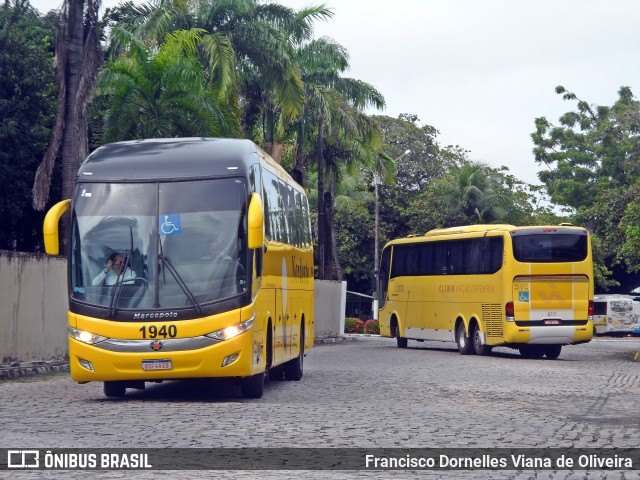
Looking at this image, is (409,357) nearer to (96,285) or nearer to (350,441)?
(96,285)

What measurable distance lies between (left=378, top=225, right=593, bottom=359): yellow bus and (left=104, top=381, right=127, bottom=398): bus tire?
50.7 ft

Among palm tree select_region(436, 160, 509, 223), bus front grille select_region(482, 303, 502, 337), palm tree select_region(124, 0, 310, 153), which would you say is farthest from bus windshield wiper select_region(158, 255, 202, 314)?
palm tree select_region(436, 160, 509, 223)

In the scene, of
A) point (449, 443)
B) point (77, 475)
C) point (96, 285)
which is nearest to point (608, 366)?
point (96, 285)

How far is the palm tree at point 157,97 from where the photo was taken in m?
31.4

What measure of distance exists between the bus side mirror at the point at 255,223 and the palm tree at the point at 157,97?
53.7 ft

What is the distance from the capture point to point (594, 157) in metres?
71.4

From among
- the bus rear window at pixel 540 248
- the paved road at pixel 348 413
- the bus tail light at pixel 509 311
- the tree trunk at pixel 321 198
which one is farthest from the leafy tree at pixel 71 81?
the tree trunk at pixel 321 198

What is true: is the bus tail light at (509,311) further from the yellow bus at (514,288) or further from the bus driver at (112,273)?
the bus driver at (112,273)

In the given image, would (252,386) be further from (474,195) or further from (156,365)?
(474,195)

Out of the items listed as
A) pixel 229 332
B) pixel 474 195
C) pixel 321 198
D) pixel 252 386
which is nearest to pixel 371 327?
pixel 474 195

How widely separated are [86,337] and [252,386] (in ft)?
8.06

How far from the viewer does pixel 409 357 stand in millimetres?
31219

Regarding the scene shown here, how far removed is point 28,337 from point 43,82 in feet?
54.9

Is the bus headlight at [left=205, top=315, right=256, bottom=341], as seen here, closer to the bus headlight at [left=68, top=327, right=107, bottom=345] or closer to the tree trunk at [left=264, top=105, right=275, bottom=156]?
the bus headlight at [left=68, top=327, right=107, bottom=345]
